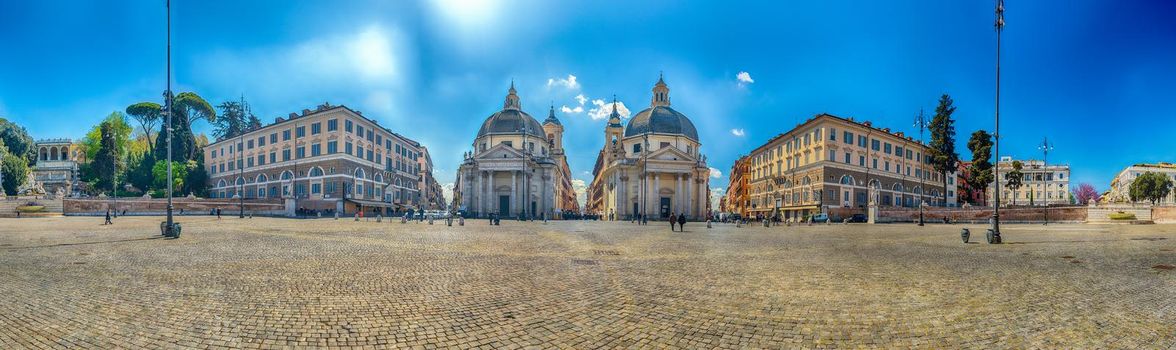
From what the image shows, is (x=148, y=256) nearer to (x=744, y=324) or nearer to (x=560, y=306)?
(x=560, y=306)

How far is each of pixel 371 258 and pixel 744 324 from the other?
371 inches

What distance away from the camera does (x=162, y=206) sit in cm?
4931

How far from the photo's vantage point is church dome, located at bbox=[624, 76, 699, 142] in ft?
225

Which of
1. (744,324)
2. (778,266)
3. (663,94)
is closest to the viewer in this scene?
(744,324)

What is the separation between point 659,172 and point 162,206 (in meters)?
55.5

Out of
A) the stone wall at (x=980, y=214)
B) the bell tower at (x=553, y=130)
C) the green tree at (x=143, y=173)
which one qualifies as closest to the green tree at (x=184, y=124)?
the green tree at (x=143, y=173)

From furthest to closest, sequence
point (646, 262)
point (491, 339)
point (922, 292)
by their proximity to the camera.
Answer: point (646, 262) → point (922, 292) → point (491, 339)

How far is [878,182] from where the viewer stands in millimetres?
60844

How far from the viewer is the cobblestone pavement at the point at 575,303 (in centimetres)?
496

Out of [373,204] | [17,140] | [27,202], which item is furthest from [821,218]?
[17,140]

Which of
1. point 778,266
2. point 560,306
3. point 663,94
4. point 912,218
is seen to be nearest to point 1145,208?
point 912,218

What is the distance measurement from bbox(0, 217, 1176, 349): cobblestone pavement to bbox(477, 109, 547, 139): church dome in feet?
197

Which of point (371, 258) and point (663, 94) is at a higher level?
point (663, 94)

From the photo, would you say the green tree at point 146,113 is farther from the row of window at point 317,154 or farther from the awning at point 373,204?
the awning at point 373,204
